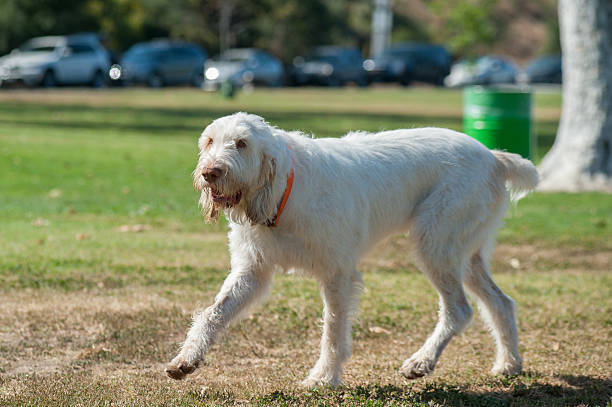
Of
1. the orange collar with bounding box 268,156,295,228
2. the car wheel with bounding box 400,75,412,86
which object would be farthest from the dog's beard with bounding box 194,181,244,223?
the car wheel with bounding box 400,75,412,86

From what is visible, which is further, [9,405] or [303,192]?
[303,192]

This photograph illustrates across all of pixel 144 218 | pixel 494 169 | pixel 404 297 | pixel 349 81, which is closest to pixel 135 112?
pixel 144 218

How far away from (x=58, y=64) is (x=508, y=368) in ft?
97.0

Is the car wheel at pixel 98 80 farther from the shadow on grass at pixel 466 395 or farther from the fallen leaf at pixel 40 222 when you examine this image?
the shadow on grass at pixel 466 395

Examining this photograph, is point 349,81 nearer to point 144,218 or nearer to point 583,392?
point 144,218

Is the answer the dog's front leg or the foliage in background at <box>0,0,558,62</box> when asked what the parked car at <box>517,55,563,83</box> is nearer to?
the foliage in background at <box>0,0,558,62</box>

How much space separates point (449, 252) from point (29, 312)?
3.16 meters

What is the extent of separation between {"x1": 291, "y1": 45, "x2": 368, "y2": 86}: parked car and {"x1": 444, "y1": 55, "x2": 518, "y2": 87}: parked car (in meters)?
5.98

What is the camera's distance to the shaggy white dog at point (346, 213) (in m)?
4.73

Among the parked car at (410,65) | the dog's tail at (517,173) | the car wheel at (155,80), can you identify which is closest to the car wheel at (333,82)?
the parked car at (410,65)

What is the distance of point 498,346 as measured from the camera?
228 inches

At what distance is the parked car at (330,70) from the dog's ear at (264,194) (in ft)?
128

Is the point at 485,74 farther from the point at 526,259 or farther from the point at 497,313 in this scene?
the point at 497,313

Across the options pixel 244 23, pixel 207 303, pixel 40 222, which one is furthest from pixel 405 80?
pixel 207 303
